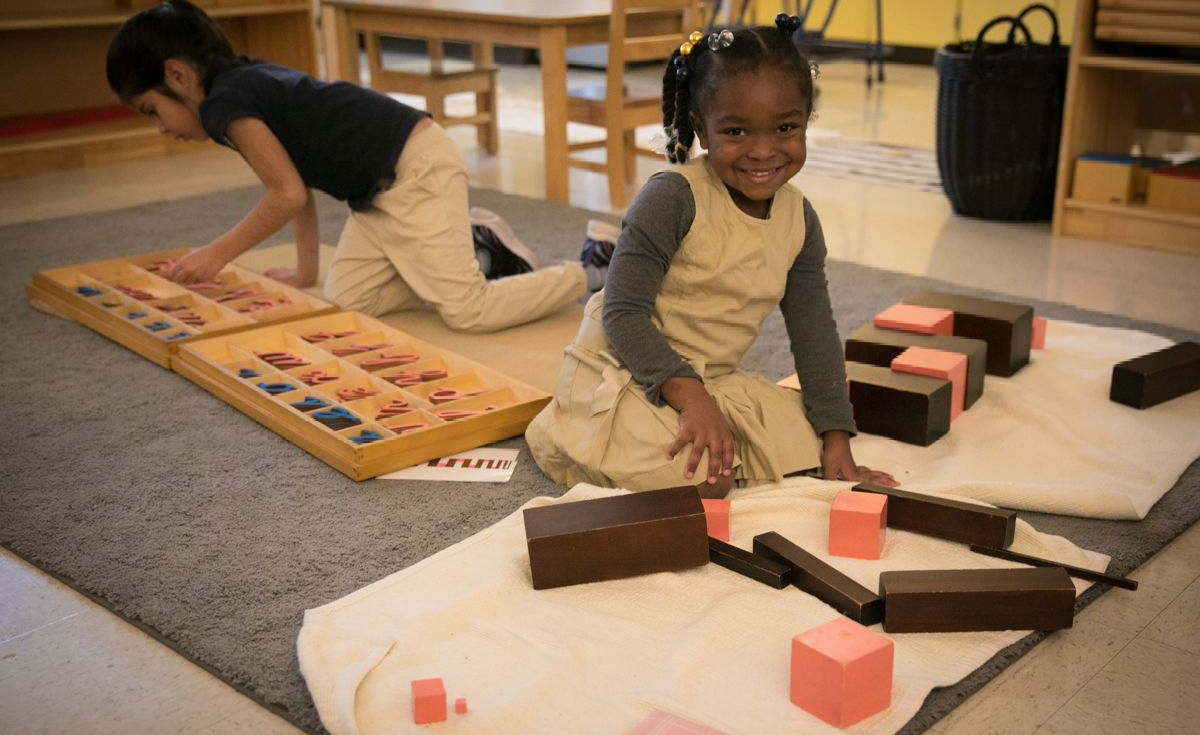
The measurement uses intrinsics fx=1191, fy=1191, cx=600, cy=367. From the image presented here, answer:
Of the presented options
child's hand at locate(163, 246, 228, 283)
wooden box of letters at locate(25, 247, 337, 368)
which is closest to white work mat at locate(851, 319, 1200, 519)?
wooden box of letters at locate(25, 247, 337, 368)

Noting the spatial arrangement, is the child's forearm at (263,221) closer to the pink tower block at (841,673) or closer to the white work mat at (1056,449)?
the white work mat at (1056,449)

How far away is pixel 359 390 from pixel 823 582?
1.09m

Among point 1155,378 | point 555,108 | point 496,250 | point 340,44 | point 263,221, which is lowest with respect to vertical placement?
point 1155,378

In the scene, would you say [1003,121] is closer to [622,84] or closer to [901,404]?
[622,84]

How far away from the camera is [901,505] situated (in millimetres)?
1775

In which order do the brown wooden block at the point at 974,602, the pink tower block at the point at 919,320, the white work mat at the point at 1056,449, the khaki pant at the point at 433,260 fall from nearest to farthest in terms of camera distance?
the brown wooden block at the point at 974,602
the white work mat at the point at 1056,449
the pink tower block at the point at 919,320
the khaki pant at the point at 433,260

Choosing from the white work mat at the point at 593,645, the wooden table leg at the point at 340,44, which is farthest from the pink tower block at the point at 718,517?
the wooden table leg at the point at 340,44

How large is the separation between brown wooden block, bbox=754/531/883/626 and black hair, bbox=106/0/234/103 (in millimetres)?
1680

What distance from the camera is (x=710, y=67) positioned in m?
1.81

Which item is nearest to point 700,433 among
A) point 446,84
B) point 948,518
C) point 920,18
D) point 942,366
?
point 948,518

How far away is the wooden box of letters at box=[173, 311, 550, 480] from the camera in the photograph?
2.07 m

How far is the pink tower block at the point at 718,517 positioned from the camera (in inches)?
68.6

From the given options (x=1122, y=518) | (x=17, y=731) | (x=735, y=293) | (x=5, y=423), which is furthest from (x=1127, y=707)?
(x=5, y=423)

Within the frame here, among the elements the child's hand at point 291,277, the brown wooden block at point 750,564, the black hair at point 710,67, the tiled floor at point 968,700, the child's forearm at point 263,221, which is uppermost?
the black hair at point 710,67
